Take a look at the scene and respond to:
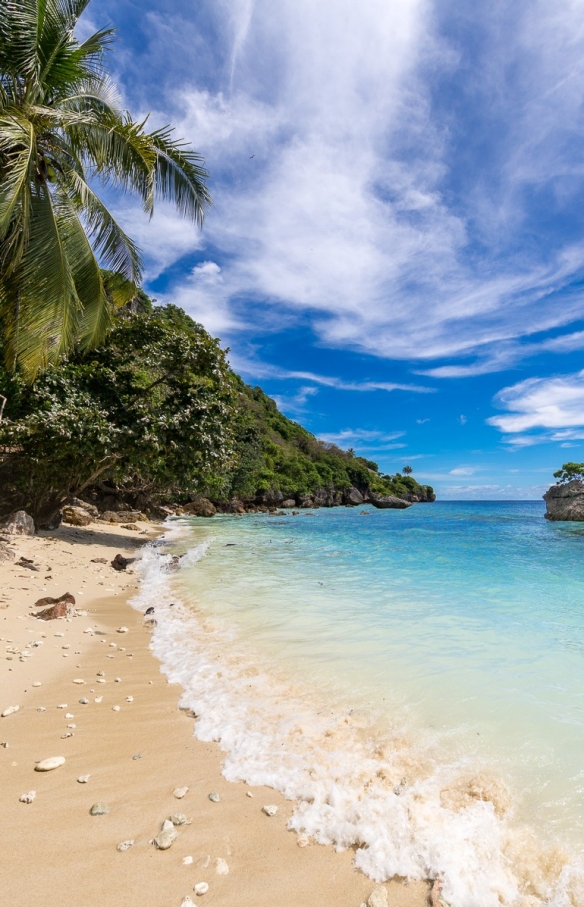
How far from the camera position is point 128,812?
264 cm

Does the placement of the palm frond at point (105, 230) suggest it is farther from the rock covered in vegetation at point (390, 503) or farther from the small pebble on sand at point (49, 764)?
the rock covered in vegetation at point (390, 503)

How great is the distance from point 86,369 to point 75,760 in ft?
45.2

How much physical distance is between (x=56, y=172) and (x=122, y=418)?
23.2 ft

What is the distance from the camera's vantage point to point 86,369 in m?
14.6

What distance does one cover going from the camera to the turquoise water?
10.2 ft

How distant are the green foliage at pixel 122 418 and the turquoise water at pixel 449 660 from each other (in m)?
4.39

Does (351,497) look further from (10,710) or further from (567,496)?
(10,710)

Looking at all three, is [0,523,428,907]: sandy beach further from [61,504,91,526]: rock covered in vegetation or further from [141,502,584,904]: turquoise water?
[61,504,91,526]: rock covered in vegetation

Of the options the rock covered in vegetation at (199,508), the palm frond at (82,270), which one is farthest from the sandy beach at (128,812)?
the rock covered in vegetation at (199,508)

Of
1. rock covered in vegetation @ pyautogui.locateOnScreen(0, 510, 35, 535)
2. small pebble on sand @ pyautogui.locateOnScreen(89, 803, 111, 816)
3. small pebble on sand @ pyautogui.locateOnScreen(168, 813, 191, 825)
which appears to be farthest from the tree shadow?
small pebble on sand @ pyautogui.locateOnScreen(168, 813, 191, 825)

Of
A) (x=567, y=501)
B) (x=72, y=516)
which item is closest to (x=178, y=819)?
(x=72, y=516)

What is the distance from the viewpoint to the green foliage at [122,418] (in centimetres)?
1305

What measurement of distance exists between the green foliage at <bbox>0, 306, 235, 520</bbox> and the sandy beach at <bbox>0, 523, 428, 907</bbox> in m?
9.21

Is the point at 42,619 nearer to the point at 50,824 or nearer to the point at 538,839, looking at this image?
the point at 50,824
